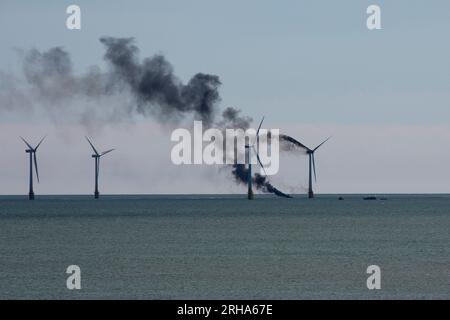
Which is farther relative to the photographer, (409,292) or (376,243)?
(376,243)

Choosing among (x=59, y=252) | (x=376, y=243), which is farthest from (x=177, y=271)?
(x=376, y=243)
